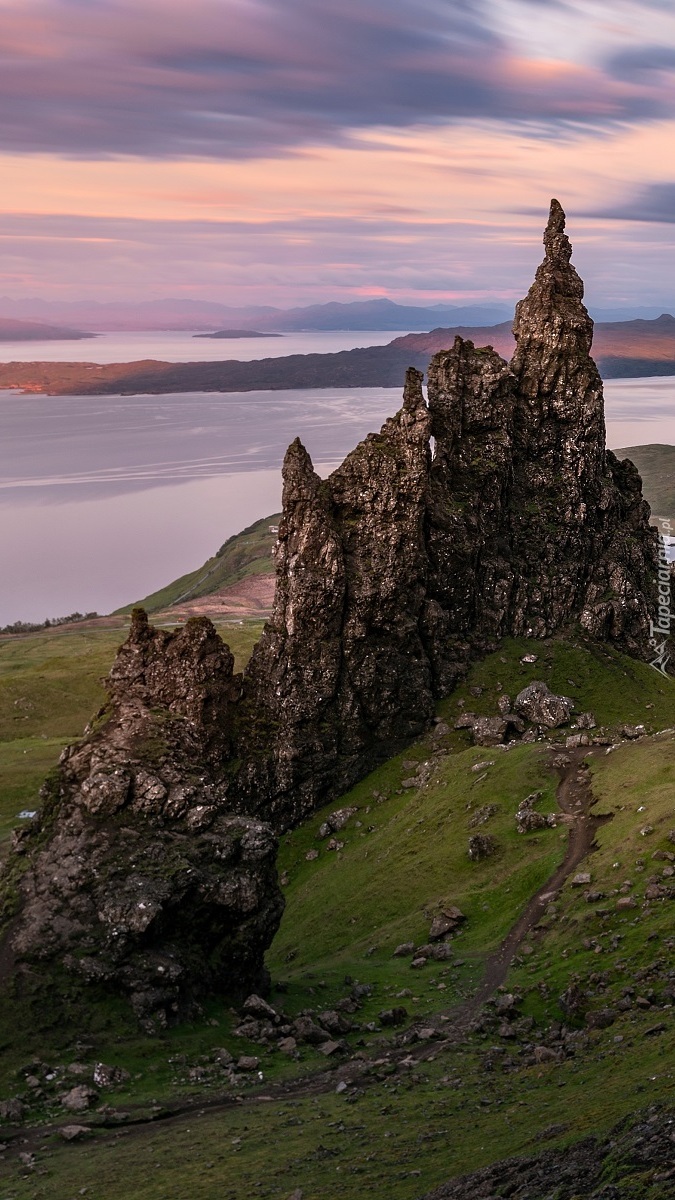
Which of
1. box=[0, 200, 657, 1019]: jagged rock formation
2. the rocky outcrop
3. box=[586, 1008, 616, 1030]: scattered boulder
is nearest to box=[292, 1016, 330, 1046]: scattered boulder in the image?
box=[0, 200, 657, 1019]: jagged rock formation

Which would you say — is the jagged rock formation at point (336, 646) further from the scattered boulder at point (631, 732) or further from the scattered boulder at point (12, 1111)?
the scattered boulder at point (12, 1111)

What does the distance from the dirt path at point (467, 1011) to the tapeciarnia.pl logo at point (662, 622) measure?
32.5m

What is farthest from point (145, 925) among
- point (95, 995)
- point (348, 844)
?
point (348, 844)

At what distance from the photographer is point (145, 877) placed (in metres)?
56.3

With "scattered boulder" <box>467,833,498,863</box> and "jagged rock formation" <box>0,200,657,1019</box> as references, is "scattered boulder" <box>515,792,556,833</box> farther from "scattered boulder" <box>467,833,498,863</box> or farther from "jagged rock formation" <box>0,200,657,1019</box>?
"jagged rock formation" <box>0,200,657,1019</box>

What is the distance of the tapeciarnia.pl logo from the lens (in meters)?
111

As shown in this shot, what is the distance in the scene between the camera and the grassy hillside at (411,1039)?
129 ft

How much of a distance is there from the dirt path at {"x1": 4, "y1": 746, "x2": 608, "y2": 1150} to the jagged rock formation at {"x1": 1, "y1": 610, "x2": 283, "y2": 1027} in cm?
705

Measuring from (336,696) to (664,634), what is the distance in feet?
123

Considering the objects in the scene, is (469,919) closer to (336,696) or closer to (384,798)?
(384,798)

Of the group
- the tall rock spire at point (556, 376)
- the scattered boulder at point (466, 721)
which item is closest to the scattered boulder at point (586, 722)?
the scattered boulder at point (466, 721)

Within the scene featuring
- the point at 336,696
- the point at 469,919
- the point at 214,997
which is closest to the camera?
the point at 214,997

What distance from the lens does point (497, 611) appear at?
104 meters

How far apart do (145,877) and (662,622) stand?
7342cm
